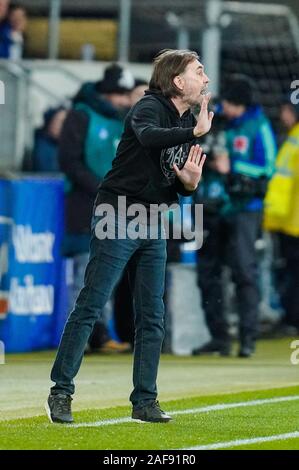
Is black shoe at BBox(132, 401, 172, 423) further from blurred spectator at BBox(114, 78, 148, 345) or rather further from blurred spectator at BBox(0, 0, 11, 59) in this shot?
blurred spectator at BBox(0, 0, 11, 59)

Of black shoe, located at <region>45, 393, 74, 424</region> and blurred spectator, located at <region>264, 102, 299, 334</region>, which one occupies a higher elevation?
blurred spectator, located at <region>264, 102, 299, 334</region>

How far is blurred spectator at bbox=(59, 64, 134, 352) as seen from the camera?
1338 centimetres

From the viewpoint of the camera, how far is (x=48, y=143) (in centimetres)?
1542

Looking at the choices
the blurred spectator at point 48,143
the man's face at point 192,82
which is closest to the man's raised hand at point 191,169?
the man's face at point 192,82

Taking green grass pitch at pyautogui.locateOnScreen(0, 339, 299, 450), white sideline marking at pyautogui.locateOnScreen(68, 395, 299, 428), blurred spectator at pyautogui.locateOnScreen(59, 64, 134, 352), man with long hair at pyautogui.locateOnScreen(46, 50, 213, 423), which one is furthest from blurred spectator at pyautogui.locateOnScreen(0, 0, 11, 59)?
man with long hair at pyautogui.locateOnScreen(46, 50, 213, 423)

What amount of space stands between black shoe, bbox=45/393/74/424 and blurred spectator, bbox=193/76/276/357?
5.21 m

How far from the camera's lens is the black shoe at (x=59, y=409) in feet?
27.2

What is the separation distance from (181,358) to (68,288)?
1.35 meters

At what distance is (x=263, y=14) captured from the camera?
16.1 metres

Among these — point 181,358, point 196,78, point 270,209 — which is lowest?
point 181,358

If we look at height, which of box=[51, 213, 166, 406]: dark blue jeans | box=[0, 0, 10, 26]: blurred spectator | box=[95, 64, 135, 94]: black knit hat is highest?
box=[0, 0, 10, 26]: blurred spectator
